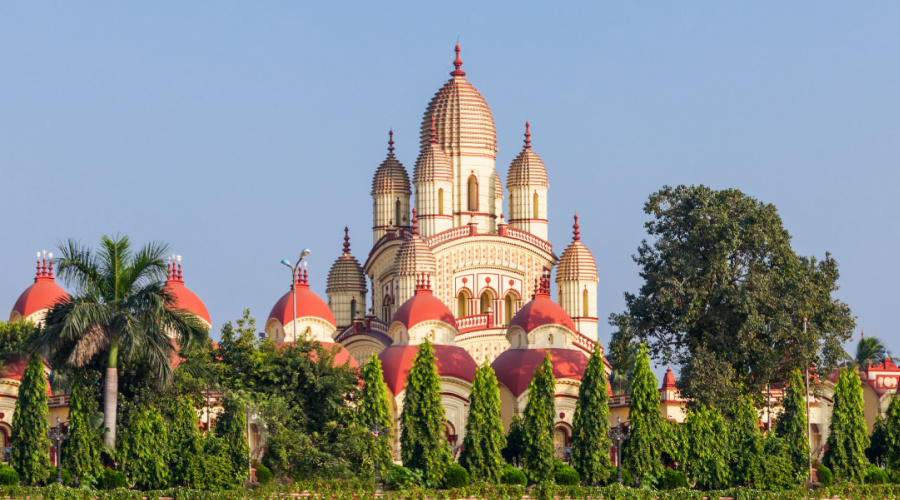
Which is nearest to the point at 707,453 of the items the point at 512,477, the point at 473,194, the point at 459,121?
the point at 512,477

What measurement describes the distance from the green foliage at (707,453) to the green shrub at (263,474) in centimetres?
1201

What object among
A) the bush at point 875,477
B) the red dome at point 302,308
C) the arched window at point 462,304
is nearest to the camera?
the bush at point 875,477

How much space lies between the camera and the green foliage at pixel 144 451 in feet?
126

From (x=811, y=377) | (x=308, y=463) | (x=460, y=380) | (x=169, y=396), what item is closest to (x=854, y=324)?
(x=811, y=377)

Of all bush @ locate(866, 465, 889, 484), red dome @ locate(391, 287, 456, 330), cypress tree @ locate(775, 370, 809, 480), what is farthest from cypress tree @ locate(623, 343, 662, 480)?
red dome @ locate(391, 287, 456, 330)

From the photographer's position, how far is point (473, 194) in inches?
2504

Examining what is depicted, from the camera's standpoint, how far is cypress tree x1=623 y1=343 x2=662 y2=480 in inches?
1724

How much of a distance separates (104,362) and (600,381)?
14429 millimetres

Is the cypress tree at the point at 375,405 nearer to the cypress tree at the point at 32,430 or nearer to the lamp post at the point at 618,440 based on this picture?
the lamp post at the point at 618,440

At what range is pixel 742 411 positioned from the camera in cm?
4656

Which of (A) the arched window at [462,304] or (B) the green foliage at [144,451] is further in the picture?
(A) the arched window at [462,304]

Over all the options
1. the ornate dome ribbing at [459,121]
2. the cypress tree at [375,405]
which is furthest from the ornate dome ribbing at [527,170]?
the cypress tree at [375,405]

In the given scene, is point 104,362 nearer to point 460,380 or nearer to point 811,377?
point 460,380

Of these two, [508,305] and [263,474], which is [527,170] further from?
[263,474]
